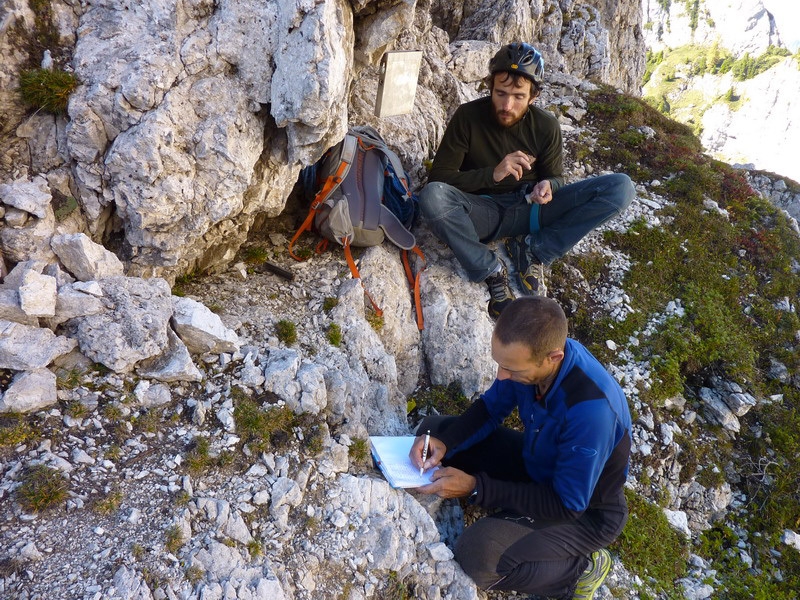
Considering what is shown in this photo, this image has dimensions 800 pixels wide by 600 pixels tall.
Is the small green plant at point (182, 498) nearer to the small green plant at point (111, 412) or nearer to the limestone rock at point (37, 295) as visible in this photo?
the small green plant at point (111, 412)

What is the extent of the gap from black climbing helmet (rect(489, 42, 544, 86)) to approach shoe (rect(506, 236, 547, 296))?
215 cm

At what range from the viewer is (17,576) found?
9.20ft

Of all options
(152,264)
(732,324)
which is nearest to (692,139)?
(732,324)

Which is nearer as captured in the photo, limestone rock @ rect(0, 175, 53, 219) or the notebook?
limestone rock @ rect(0, 175, 53, 219)

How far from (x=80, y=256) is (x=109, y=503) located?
1950 mm

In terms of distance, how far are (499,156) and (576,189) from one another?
113 cm

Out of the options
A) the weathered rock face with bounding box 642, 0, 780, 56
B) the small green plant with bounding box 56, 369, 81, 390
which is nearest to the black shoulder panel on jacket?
the small green plant with bounding box 56, 369, 81, 390

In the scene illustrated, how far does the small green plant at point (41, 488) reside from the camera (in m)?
3.06

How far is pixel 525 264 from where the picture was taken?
696 centimetres

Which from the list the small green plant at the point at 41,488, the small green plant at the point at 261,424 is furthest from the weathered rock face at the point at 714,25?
the small green plant at the point at 41,488

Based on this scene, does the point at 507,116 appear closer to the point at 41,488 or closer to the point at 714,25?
the point at 41,488

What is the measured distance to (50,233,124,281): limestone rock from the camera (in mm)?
3900

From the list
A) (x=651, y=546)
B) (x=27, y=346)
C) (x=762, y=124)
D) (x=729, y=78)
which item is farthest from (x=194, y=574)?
(x=729, y=78)

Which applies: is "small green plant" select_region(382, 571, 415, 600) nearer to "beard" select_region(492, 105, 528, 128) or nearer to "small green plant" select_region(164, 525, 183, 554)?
"small green plant" select_region(164, 525, 183, 554)
